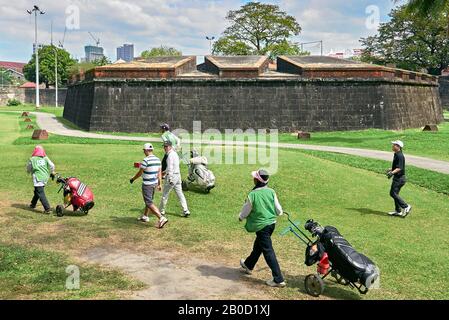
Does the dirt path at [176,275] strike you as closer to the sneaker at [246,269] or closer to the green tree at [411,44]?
the sneaker at [246,269]

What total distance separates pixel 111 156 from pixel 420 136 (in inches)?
646

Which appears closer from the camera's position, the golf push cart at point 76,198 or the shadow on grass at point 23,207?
the golf push cart at point 76,198

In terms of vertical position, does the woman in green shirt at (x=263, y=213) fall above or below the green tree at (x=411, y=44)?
below

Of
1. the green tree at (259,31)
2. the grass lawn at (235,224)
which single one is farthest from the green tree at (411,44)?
the grass lawn at (235,224)

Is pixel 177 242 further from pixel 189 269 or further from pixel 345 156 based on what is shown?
pixel 345 156

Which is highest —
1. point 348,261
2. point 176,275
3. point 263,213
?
point 263,213

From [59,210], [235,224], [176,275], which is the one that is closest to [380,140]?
[235,224]

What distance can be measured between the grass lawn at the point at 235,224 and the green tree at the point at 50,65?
73.2m

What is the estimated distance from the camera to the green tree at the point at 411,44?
56.7 meters

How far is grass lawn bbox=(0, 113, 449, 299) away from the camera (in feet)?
20.6

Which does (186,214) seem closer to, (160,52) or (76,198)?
(76,198)

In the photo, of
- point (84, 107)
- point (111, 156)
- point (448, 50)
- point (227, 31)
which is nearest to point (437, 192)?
point (111, 156)

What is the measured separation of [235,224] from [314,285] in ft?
11.3

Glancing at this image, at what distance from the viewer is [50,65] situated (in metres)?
82.2
